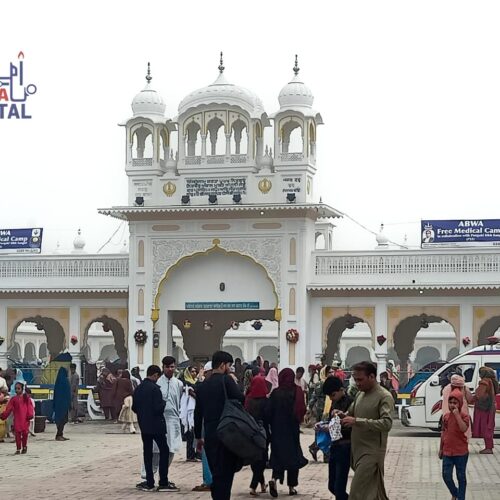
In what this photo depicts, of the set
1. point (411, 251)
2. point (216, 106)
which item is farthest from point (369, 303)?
point (216, 106)

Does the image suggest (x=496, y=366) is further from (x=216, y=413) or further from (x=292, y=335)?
(x=216, y=413)

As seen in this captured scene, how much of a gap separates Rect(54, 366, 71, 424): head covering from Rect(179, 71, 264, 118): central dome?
12547 millimetres

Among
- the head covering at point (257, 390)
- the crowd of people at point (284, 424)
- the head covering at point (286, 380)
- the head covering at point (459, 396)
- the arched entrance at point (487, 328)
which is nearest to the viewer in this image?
the crowd of people at point (284, 424)

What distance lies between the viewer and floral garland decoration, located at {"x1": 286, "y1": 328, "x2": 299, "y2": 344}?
34.6 metres

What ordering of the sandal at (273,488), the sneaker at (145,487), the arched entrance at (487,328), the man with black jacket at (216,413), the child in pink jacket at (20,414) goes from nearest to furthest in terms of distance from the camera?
the man with black jacket at (216,413), the sandal at (273,488), the sneaker at (145,487), the child in pink jacket at (20,414), the arched entrance at (487,328)

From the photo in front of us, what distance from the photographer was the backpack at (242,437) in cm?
1144

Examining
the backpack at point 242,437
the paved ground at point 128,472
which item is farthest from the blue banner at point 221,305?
the backpack at point 242,437

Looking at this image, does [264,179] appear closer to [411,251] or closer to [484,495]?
[411,251]

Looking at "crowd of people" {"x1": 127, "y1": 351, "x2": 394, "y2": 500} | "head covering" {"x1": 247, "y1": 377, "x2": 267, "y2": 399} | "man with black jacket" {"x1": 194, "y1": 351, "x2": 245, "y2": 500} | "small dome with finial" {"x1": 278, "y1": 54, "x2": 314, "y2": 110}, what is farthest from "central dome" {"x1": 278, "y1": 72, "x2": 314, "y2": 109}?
"man with black jacket" {"x1": 194, "y1": 351, "x2": 245, "y2": 500}

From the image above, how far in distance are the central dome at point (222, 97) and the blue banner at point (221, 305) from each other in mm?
5129

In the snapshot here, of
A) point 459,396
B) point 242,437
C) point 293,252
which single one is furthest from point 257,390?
point 293,252

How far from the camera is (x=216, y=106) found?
116ft

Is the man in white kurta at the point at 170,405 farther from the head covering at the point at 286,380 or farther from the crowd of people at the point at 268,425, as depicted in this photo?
the head covering at the point at 286,380

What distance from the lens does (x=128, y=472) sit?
17516 millimetres
